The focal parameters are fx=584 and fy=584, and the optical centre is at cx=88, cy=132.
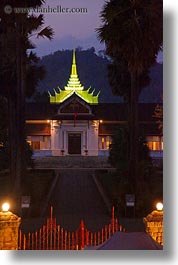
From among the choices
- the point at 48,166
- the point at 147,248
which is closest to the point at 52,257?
the point at 147,248

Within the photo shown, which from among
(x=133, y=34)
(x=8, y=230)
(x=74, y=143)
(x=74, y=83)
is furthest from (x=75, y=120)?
(x=8, y=230)

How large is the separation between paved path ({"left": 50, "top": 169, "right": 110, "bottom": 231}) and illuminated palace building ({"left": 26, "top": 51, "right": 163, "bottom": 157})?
7.45 m

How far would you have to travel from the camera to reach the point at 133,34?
10.5 metres

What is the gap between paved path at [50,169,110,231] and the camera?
1081cm

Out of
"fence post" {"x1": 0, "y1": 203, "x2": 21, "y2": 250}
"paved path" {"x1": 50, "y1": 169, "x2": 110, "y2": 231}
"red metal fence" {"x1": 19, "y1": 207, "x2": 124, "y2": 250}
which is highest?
"fence post" {"x1": 0, "y1": 203, "x2": 21, "y2": 250}

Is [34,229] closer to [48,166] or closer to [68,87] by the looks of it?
[48,166]

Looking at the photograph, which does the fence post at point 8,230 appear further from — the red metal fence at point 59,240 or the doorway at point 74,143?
the doorway at point 74,143

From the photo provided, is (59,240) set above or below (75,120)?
below

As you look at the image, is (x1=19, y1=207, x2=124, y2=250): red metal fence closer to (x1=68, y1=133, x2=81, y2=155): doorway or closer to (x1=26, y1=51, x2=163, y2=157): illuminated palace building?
(x1=68, y1=133, x2=81, y2=155): doorway

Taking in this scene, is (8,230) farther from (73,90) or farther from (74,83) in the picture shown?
(74,83)

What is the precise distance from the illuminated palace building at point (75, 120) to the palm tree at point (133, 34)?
51.0 feet

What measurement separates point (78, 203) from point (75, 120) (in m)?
15.8

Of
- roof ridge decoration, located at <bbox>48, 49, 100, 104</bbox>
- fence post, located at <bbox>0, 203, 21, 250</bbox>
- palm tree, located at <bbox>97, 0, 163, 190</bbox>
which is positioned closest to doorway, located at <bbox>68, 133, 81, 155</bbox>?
roof ridge decoration, located at <bbox>48, 49, 100, 104</bbox>

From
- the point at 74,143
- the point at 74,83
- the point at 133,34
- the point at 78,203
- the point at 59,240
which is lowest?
the point at 59,240
